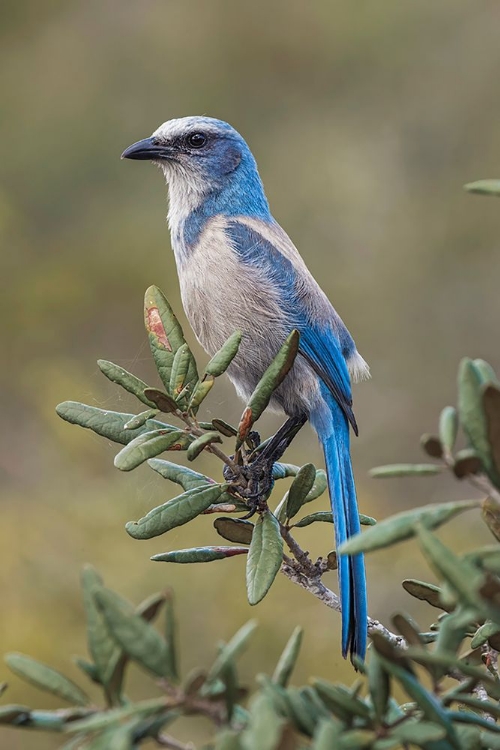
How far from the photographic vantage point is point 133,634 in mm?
852

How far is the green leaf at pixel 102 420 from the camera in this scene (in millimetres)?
1707

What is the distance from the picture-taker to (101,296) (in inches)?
242

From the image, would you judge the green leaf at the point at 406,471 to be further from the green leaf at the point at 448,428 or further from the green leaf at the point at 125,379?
the green leaf at the point at 125,379

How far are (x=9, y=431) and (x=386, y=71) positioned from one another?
3.79 meters

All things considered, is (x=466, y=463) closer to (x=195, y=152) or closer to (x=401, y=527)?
(x=401, y=527)

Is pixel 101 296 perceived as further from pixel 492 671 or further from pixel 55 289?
pixel 492 671

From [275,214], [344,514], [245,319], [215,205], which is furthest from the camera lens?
[275,214]

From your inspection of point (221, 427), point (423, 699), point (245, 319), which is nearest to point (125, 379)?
point (221, 427)

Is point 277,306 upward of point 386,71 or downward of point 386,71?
downward

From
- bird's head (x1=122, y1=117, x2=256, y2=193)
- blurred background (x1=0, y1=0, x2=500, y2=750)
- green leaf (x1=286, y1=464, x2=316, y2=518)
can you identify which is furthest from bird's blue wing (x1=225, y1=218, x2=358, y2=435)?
blurred background (x1=0, y1=0, x2=500, y2=750)

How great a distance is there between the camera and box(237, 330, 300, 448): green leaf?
143 cm

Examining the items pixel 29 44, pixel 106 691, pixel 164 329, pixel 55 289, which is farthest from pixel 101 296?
pixel 106 691

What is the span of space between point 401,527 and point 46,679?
0.33 metres

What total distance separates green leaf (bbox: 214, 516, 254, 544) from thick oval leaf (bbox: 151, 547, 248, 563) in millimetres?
51
